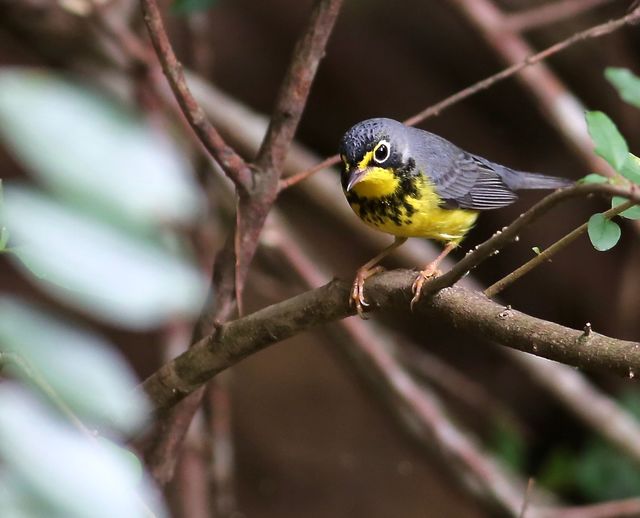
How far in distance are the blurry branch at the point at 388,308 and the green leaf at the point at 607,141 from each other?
26 centimetres

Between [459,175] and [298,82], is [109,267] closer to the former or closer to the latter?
[298,82]

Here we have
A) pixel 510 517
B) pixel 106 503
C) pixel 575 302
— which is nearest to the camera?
pixel 106 503

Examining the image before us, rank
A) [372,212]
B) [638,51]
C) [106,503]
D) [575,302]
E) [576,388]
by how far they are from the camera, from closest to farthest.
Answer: [106,503]
[372,212]
[576,388]
[638,51]
[575,302]

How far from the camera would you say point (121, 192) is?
0.65 meters

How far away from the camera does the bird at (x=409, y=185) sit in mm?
1980

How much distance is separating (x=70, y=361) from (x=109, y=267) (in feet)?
0.25

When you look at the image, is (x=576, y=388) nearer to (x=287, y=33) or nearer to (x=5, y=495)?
(x=287, y=33)

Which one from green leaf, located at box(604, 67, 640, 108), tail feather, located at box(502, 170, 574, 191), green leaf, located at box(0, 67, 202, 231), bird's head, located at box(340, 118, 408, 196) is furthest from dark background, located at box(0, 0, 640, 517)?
green leaf, located at box(0, 67, 202, 231)

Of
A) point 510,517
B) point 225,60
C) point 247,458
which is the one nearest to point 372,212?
point 510,517

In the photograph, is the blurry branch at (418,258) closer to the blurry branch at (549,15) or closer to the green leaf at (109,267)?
the blurry branch at (549,15)

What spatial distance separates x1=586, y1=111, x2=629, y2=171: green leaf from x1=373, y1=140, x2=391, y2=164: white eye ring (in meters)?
0.93

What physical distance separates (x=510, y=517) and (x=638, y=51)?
2273mm

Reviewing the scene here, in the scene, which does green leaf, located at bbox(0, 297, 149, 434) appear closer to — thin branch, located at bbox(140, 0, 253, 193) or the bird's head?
thin branch, located at bbox(140, 0, 253, 193)

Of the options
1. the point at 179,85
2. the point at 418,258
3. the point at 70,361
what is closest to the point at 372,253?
the point at 418,258
